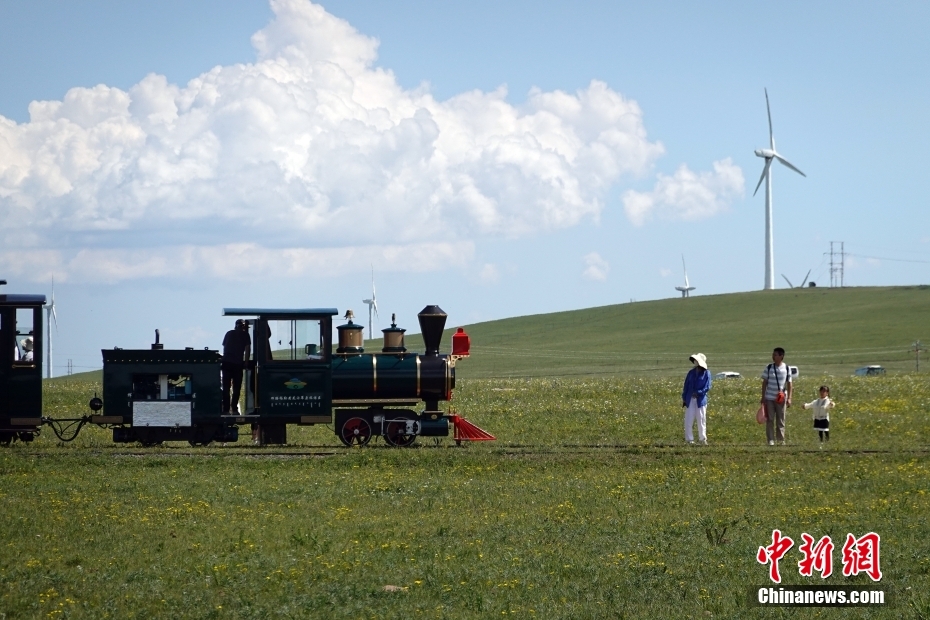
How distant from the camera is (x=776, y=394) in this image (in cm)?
2403

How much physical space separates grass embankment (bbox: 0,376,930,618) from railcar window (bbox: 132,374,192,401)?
1.14m

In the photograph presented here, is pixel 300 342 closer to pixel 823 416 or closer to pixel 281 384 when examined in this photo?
pixel 281 384

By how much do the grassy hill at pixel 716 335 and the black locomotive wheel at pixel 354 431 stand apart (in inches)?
2118

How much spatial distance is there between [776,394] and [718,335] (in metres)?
92.3

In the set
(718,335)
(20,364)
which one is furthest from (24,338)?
(718,335)

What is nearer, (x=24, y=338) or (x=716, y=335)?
(x=24, y=338)

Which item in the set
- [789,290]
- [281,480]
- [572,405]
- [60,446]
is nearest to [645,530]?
[281,480]

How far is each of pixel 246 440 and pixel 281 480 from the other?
29.3 ft

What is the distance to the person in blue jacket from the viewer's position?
24.1 m

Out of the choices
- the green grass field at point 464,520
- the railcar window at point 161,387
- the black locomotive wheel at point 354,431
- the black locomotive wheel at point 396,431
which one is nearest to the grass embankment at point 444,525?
the green grass field at point 464,520

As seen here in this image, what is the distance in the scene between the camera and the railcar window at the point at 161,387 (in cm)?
2372

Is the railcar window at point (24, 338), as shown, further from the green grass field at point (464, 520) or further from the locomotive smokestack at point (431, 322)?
the locomotive smokestack at point (431, 322)

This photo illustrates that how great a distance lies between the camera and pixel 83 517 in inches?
579

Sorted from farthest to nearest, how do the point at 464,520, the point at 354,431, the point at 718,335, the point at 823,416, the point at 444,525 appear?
the point at 718,335
the point at 823,416
the point at 354,431
the point at 464,520
the point at 444,525
